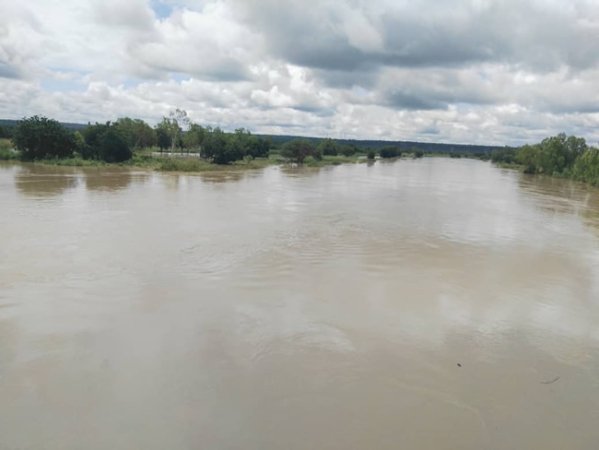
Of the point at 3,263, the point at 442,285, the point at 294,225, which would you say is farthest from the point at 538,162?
the point at 3,263

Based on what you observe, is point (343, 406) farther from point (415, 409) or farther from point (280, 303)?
point (280, 303)

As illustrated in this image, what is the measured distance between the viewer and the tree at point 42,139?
44.5 metres

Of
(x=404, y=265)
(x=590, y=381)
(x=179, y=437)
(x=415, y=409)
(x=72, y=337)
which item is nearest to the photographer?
(x=179, y=437)

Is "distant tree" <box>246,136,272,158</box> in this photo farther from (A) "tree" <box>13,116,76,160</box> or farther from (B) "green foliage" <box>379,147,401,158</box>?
(B) "green foliage" <box>379,147,401,158</box>

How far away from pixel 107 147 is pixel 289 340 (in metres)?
44.5

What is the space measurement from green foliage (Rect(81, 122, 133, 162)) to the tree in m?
1.72

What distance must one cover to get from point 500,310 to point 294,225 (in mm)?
9432

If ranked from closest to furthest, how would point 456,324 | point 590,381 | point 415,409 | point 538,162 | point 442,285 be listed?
point 415,409 < point 590,381 < point 456,324 < point 442,285 < point 538,162

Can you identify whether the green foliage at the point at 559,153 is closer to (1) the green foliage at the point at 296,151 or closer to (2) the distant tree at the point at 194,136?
(1) the green foliage at the point at 296,151

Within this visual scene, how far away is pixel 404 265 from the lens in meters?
11.9

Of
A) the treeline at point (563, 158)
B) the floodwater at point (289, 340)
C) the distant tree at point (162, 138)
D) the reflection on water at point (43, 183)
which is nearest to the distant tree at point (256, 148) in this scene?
the distant tree at point (162, 138)

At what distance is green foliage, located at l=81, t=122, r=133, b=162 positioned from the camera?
151ft

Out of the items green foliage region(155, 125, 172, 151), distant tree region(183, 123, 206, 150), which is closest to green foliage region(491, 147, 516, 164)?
distant tree region(183, 123, 206, 150)

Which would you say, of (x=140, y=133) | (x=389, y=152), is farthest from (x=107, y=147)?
(x=389, y=152)
